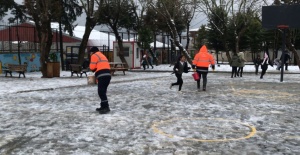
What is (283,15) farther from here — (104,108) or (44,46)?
(44,46)

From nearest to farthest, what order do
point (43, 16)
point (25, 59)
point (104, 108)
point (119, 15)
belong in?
point (104, 108)
point (43, 16)
point (25, 59)
point (119, 15)

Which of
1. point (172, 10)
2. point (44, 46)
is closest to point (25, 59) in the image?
point (44, 46)

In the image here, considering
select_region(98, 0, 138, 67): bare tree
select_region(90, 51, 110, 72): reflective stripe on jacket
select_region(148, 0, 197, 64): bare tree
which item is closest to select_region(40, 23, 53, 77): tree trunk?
select_region(98, 0, 138, 67): bare tree

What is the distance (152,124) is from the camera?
796 cm

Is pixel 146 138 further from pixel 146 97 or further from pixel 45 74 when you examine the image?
pixel 45 74

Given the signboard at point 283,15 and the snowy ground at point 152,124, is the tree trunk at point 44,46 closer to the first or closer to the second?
the snowy ground at point 152,124

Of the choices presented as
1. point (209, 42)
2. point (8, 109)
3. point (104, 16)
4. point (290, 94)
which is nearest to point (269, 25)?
point (290, 94)

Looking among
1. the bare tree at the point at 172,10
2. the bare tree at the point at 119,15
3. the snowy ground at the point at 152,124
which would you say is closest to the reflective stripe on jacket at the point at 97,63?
the snowy ground at the point at 152,124

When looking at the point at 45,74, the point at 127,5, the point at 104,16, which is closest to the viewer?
the point at 45,74

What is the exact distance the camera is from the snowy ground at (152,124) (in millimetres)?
6086

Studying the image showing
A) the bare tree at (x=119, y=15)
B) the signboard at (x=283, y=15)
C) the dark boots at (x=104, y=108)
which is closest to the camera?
the dark boots at (x=104, y=108)

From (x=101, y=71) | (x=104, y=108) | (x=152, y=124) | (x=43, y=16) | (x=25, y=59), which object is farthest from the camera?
(x=25, y=59)

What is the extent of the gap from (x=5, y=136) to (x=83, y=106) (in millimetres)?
3810

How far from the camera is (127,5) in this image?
38000mm
